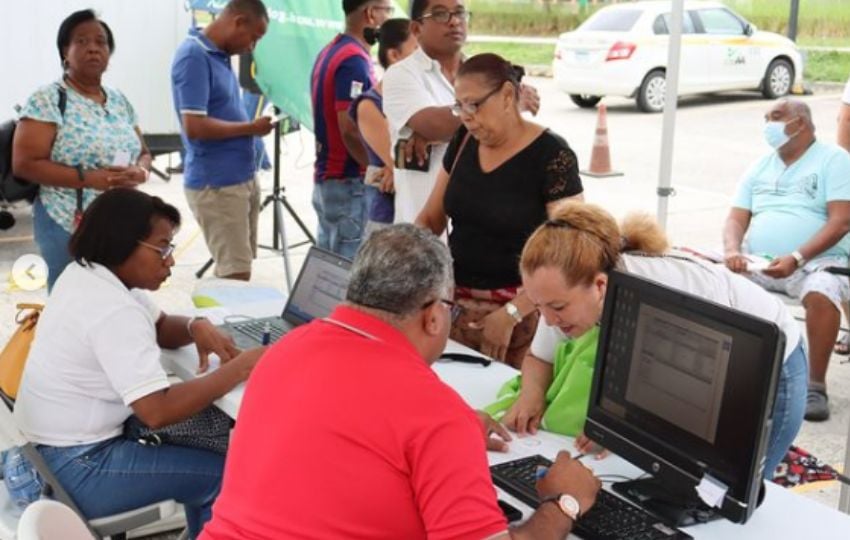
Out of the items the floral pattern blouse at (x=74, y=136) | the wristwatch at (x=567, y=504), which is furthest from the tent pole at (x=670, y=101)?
the wristwatch at (x=567, y=504)

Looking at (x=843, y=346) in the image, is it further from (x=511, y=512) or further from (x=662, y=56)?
(x=662, y=56)

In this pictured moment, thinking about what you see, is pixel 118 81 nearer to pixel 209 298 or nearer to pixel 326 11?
pixel 326 11

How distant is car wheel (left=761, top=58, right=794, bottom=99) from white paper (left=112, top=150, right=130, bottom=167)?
36.1 feet

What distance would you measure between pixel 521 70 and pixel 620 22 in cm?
1095

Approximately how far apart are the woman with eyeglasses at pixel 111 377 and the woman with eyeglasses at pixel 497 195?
0.75 meters

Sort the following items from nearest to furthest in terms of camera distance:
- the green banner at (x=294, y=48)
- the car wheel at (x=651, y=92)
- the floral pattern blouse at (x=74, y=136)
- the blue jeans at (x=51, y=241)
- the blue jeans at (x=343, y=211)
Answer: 1. the floral pattern blouse at (x=74, y=136)
2. the blue jeans at (x=51, y=241)
3. the blue jeans at (x=343, y=211)
4. the green banner at (x=294, y=48)
5. the car wheel at (x=651, y=92)

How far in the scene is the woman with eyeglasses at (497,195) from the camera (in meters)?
3.25

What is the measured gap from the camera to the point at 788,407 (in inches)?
105

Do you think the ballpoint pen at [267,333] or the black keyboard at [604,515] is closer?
the black keyboard at [604,515]

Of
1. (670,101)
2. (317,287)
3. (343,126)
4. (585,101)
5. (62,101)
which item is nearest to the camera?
(317,287)

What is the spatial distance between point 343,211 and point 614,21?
976 cm

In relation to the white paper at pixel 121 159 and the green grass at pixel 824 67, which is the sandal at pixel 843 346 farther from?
the green grass at pixel 824 67

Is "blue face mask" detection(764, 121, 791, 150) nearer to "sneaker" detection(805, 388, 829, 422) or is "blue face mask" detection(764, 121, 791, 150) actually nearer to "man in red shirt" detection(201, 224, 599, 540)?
"sneaker" detection(805, 388, 829, 422)

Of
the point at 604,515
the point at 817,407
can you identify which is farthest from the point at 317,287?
the point at 817,407
